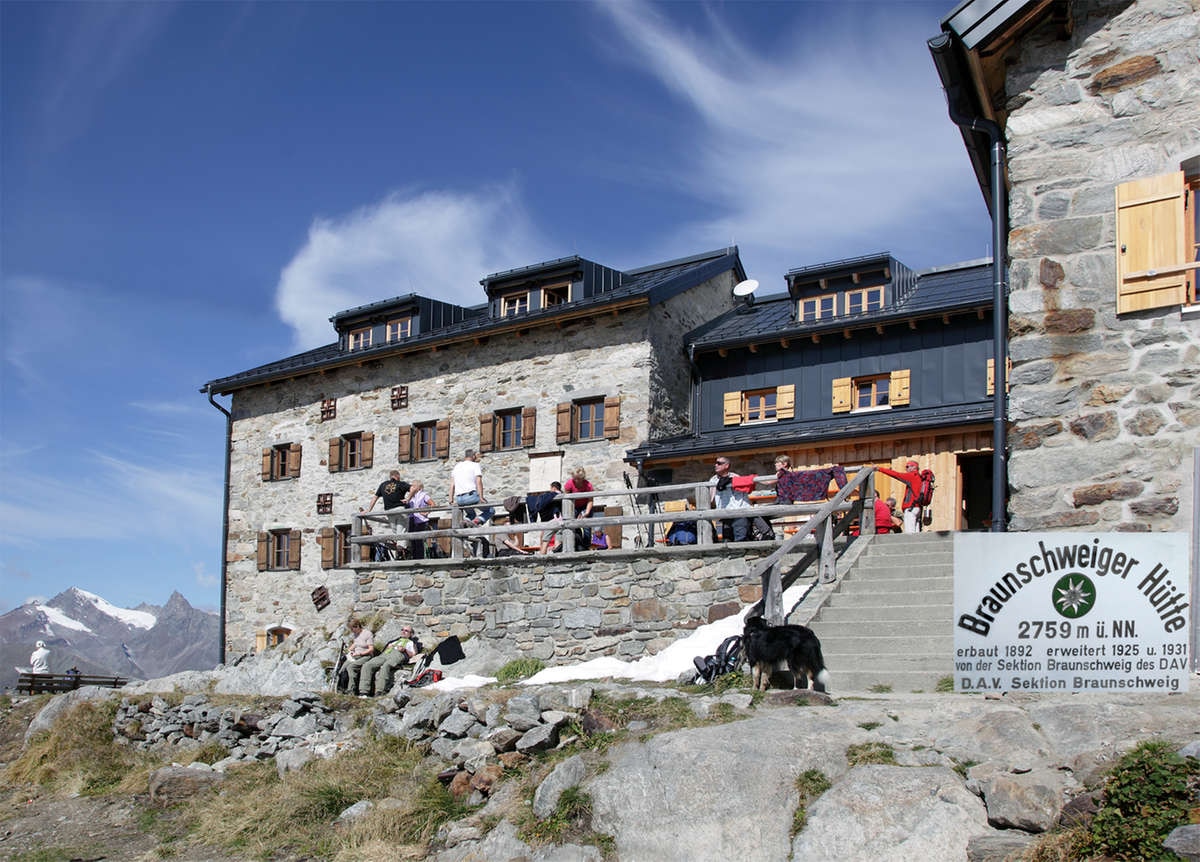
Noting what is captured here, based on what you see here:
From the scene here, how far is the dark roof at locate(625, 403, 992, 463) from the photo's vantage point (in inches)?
730

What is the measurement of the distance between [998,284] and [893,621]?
330cm

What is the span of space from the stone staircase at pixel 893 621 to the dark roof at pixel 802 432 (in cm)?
589

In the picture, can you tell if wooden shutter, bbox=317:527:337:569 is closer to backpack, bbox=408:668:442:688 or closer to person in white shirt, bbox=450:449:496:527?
person in white shirt, bbox=450:449:496:527

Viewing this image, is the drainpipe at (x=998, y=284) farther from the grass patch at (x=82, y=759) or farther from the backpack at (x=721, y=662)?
the grass patch at (x=82, y=759)

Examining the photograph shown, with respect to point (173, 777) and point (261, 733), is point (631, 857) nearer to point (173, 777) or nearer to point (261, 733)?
point (173, 777)

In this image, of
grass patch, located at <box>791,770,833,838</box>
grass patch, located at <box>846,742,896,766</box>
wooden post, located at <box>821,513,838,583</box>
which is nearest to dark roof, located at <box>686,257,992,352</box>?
wooden post, located at <box>821,513,838,583</box>

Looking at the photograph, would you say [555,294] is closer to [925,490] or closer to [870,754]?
[925,490]

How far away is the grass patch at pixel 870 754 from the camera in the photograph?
7.07 metres

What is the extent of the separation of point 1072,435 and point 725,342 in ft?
48.0

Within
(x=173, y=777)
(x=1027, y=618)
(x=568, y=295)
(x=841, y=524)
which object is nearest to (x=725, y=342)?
(x=568, y=295)

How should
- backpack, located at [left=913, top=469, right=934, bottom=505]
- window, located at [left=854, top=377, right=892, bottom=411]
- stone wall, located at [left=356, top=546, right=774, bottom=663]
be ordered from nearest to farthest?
stone wall, located at [left=356, top=546, right=774, bottom=663]
backpack, located at [left=913, top=469, right=934, bottom=505]
window, located at [left=854, top=377, right=892, bottom=411]

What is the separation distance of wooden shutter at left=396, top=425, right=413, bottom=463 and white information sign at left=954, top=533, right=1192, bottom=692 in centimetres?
1973

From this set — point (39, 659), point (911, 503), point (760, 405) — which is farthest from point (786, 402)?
point (39, 659)

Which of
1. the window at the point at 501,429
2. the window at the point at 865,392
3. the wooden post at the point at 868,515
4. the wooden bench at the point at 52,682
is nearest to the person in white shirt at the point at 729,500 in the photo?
the wooden post at the point at 868,515
